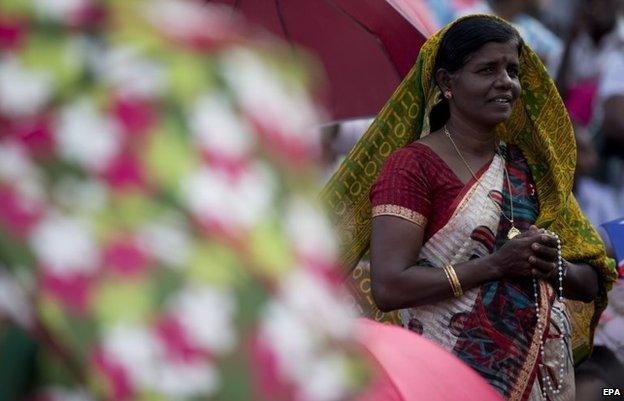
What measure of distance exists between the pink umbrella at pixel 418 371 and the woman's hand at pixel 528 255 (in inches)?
65.3

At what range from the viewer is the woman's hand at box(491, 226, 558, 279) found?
3.73m

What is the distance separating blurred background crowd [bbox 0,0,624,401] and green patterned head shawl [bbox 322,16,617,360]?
3.11 m

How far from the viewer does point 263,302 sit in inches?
38.1

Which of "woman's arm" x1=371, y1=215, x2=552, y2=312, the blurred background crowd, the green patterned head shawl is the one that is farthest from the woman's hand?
the blurred background crowd

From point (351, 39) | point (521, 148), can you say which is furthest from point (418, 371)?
point (351, 39)

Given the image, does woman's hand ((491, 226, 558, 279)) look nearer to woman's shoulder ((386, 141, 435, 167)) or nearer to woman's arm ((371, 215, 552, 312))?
woman's arm ((371, 215, 552, 312))

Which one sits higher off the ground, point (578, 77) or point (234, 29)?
point (578, 77)

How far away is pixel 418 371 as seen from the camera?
1992 mm

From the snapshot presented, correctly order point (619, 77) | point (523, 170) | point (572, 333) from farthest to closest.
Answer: point (619, 77)
point (572, 333)
point (523, 170)

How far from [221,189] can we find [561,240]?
3.25 metres

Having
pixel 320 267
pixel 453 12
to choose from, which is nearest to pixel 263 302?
pixel 320 267

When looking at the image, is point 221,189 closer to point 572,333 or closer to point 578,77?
point 572,333

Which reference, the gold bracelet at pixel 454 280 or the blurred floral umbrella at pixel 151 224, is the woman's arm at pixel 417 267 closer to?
the gold bracelet at pixel 454 280

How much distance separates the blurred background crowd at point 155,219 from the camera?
37.3 inches
